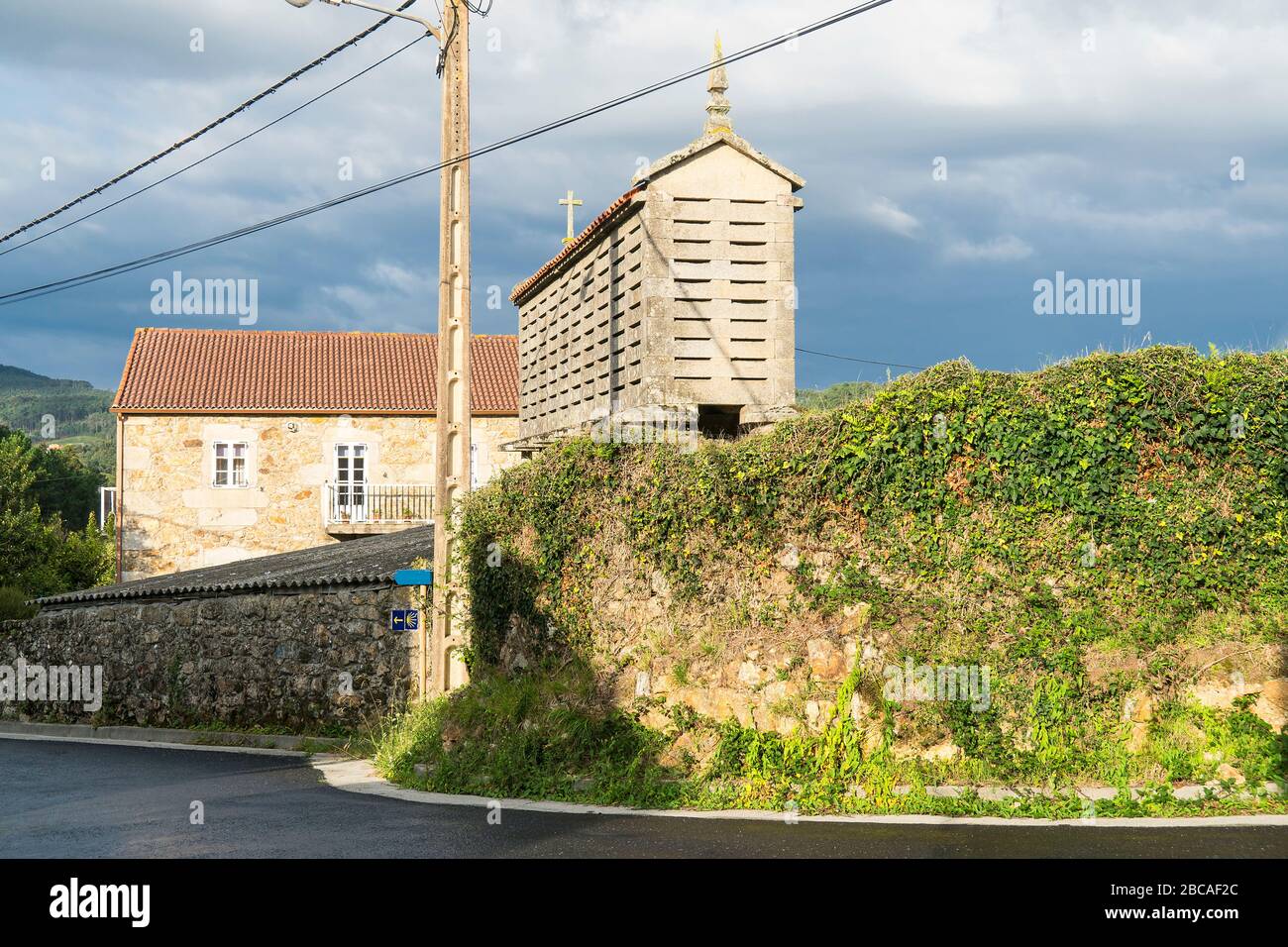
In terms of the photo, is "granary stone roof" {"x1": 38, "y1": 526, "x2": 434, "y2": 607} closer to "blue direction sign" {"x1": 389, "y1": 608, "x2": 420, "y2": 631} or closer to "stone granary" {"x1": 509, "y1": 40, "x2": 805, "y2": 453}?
"blue direction sign" {"x1": 389, "y1": 608, "x2": 420, "y2": 631}

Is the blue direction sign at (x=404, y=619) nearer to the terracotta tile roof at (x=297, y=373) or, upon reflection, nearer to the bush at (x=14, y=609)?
the bush at (x=14, y=609)

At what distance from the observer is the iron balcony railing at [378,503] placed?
34.6m

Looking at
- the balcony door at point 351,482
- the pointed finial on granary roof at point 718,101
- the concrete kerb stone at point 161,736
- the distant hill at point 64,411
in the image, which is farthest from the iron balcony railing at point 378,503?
the distant hill at point 64,411

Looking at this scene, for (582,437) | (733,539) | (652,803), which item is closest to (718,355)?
(582,437)

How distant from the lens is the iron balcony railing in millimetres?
34625

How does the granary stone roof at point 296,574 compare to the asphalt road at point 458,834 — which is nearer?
the asphalt road at point 458,834

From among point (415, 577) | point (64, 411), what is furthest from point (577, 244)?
point (64, 411)

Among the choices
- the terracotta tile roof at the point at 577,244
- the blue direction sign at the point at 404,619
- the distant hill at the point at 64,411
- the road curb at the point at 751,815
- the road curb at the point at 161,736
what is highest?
the distant hill at the point at 64,411

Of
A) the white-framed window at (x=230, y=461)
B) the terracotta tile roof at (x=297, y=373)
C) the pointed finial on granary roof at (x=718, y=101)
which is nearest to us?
the pointed finial on granary roof at (x=718, y=101)

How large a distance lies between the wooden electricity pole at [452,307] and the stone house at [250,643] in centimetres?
85

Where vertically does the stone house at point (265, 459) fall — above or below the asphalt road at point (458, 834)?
above

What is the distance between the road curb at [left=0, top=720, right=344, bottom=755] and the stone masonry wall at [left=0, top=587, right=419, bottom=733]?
0.34 meters

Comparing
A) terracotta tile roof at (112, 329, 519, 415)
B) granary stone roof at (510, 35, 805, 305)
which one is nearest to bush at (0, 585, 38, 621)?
terracotta tile roof at (112, 329, 519, 415)
